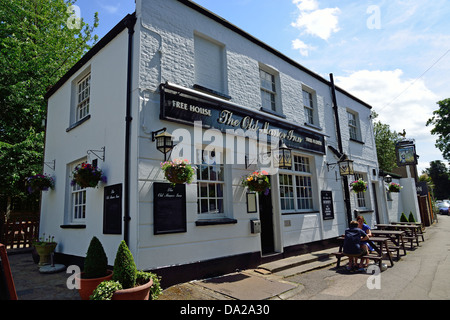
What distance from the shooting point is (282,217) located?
29.0ft

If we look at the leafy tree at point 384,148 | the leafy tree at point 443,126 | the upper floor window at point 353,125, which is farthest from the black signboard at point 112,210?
the leafy tree at point 443,126

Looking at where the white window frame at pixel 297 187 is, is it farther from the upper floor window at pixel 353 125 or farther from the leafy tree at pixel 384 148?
the leafy tree at pixel 384 148

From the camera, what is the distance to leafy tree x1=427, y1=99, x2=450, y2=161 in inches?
1229

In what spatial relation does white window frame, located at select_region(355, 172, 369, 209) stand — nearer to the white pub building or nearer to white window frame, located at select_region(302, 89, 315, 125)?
the white pub building

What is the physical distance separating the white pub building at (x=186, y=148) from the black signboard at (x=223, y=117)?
3 centimetres

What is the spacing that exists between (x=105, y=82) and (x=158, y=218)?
13.5 ft

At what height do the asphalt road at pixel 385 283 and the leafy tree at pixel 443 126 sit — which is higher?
the leafy tree at pixel 443 126

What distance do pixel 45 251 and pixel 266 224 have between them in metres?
6.51

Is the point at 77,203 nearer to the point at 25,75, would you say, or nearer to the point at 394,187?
the point at 25,75

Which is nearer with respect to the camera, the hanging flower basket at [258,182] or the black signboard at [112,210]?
the black signboard at [112,210]

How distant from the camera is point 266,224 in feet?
28.5

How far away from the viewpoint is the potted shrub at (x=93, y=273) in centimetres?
496

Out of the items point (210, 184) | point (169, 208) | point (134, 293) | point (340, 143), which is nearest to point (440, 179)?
point (340, 143)
